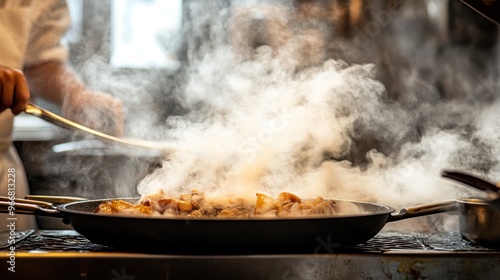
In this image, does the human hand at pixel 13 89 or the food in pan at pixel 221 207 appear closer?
the food in pan at pixel 221 207

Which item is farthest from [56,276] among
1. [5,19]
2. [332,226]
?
[5,19]

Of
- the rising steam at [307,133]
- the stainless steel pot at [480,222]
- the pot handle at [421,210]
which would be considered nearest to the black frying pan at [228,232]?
the pot handle at [421,210]

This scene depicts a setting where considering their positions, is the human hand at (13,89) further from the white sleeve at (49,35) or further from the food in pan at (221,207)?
the white sleeve at (49,35)

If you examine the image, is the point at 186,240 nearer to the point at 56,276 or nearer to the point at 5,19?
the point at 56,276

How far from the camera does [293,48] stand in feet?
18.4

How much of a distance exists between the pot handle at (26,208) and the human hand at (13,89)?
0.47 m

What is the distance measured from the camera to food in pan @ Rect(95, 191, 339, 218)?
1725 millimetres

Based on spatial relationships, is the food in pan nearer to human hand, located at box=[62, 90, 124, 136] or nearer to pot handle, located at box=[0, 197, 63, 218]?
pot handle, located at box=[0, 197, 63, 218]

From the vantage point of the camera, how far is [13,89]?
2076 mm

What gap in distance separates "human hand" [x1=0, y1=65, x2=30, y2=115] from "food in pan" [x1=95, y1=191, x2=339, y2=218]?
1.80 ft

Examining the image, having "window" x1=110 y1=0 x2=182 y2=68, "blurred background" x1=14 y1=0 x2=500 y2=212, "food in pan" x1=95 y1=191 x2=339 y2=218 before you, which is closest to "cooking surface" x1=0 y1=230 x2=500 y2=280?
"food in pan" x1=95 y1=191 x2=339 y2=218

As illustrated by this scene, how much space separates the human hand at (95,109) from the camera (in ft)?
9.35

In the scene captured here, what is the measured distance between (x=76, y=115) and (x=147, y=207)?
4.49 ft

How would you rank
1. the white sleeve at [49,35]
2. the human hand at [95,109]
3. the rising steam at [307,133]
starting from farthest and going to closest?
1. the white sleeve at [49,35]
2. the human hand at [95,109]
3. the rising steam at [307,133]
